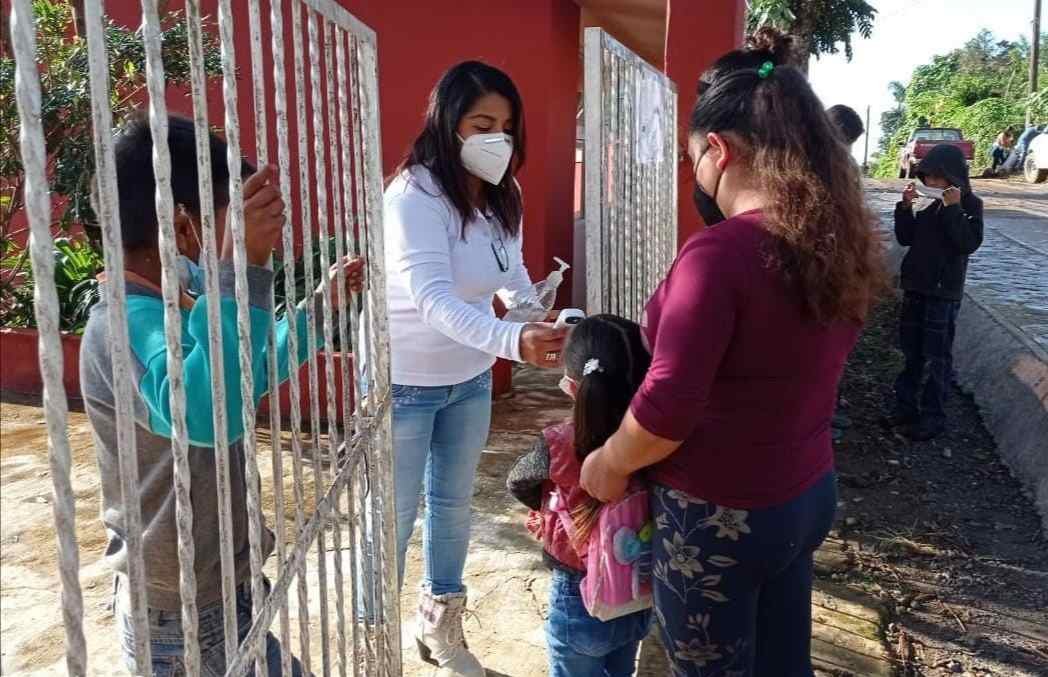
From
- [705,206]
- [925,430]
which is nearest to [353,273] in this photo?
[705,206]

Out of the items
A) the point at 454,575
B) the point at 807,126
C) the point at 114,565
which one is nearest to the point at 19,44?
the point at 114,565

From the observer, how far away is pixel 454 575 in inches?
101

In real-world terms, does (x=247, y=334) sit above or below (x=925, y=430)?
above

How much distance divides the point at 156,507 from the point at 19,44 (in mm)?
817

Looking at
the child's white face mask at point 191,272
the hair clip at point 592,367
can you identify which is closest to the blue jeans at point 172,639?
the child's white face mask at point 191,272

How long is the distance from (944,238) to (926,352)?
26.5 inches

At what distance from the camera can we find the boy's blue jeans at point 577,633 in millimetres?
1907

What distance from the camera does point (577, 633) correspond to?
75.3 inches

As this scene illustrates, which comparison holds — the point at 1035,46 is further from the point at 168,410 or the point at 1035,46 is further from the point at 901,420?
the point at 168,410

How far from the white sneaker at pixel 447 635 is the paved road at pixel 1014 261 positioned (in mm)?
Answer: 2684

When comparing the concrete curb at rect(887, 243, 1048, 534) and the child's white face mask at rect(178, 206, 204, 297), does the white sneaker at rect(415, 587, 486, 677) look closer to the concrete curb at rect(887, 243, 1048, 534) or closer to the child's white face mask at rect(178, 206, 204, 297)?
the child's white face mask at rect(178, 206, 204, 297)

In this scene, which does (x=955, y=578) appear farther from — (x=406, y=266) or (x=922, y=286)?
(x=406, y=266)

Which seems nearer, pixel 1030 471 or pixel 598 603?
pixel 598 603

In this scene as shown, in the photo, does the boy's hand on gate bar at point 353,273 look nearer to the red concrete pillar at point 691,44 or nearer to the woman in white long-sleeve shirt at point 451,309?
the woman in white long-sleeve shirt at point 451,309
